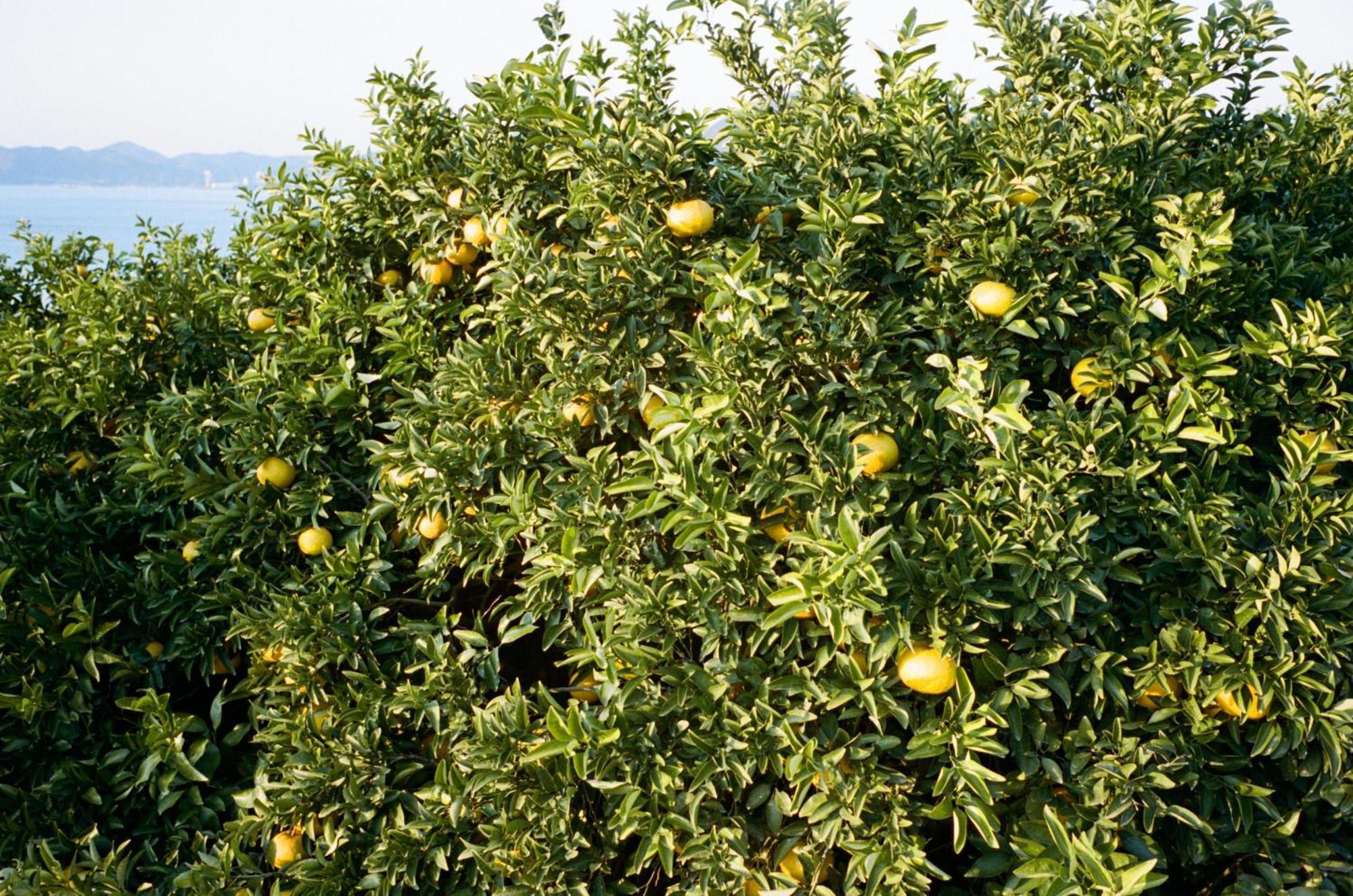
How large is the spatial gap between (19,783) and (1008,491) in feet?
8.66

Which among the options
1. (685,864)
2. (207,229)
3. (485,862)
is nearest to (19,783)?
(485,862)

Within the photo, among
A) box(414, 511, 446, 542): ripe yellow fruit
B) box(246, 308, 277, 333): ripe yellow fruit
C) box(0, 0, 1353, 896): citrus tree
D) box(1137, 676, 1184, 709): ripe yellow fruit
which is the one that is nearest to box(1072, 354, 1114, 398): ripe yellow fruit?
box(0, 0, 1353, 896): citrus tree

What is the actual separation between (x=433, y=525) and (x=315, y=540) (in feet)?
1.26

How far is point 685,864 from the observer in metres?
2.24

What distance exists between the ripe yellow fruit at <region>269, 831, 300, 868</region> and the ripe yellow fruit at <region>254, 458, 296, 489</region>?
911mm

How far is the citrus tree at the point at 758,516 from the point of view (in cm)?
208

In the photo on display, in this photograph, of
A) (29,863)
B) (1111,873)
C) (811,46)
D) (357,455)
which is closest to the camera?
(1111,873)

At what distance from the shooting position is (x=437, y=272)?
2965 millimetres

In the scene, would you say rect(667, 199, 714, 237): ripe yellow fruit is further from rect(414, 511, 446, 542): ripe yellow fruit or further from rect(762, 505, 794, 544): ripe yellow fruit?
rect(414, 511, 446, 542): ripe yellow fruit

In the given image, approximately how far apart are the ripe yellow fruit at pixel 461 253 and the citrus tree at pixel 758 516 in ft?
0.17

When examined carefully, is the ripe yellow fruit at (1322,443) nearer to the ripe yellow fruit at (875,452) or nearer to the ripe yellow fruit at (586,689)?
the ripe yellow fruit at (875,452)

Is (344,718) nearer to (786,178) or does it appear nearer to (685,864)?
(685,864)

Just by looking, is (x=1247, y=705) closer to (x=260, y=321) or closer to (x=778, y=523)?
(x=778, y=523)

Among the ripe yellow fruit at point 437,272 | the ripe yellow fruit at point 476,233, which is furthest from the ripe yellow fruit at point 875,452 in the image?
the ripe yellow fruit at point 437,272
